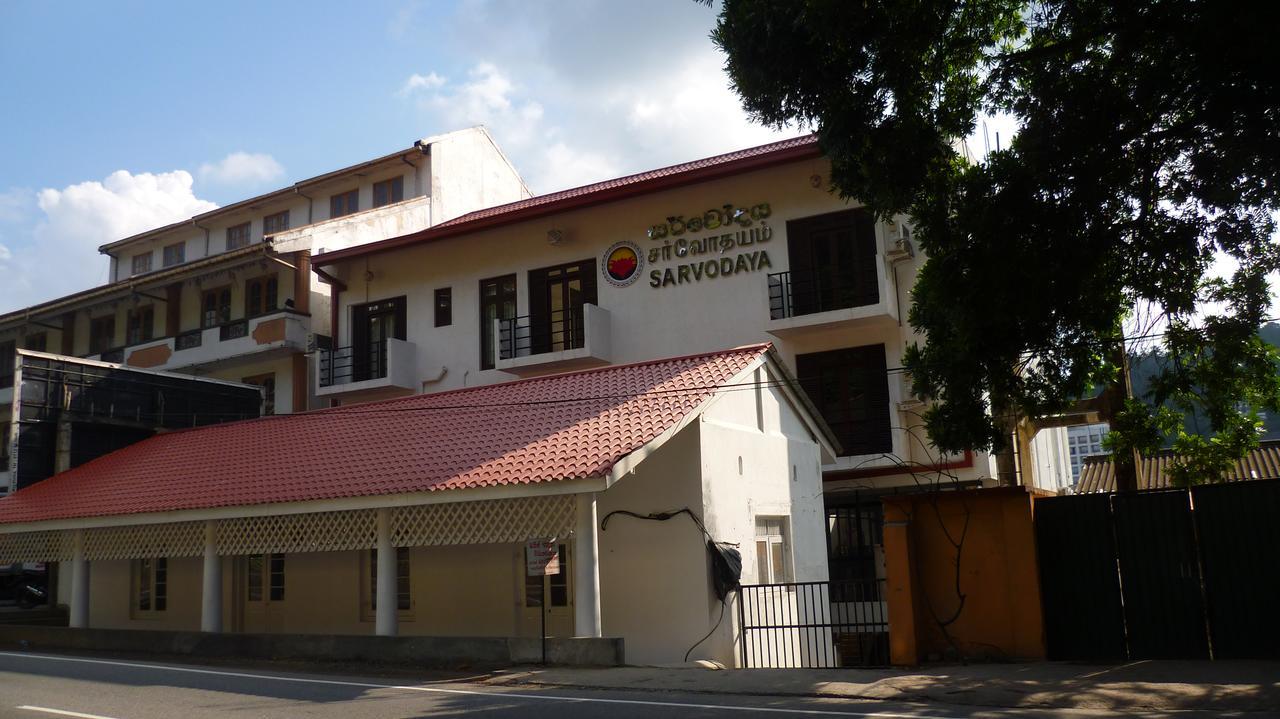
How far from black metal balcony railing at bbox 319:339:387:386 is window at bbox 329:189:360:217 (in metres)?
7.20

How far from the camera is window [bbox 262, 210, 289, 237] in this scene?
36.3 metres

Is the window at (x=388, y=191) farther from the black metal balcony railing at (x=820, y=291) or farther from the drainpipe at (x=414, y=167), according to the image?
the black metal balcony railing at (x=820, y=291)

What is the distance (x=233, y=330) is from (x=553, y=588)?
59.1 feet

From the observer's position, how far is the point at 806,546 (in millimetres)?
18891

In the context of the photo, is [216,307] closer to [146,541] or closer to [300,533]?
[146,541]

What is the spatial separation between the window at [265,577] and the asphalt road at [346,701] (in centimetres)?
574

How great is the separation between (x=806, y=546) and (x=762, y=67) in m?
9.33

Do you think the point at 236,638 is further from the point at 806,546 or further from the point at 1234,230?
the point at 1234,230

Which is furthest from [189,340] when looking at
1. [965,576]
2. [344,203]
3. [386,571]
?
[965,576]

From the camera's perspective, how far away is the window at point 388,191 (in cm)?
3459

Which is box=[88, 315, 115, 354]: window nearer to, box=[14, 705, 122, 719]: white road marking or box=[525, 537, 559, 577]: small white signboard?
box=[14, 705, 122, 719]: white road marking

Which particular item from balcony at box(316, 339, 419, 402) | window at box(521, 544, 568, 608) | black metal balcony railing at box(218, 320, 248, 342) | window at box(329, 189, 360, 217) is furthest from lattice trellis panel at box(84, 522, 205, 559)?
window at box(329, 189, 360, 217)

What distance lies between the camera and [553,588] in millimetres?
17188

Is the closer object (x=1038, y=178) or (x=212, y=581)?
(x=1038, y=178)
